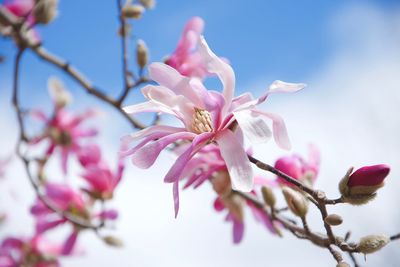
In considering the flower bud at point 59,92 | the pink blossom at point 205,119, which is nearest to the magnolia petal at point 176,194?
the pink blossom at point 205,119

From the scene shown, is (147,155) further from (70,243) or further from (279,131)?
(70,243)

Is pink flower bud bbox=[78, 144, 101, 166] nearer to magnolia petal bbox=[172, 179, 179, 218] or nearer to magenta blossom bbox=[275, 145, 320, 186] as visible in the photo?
magenta blossom bbox=[275, 145, 320, 186]

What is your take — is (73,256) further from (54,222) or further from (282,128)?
(282,128)

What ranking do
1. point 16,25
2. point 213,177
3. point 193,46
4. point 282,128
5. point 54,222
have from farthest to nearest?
point 54,222, point 16,25, point 193,46, point 213,177, point 282,128

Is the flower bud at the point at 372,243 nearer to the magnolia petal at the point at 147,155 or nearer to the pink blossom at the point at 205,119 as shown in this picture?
the pink blossom at the point at 205,119

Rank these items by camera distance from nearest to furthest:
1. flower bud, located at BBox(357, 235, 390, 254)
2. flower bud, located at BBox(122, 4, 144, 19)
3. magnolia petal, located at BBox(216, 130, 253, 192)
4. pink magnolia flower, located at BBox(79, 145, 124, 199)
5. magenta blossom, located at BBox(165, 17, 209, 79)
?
magnolia petal, located at BBox(216, 130, 253, 192) → flower bud, located at BBox(357, 235, 390, 254) → magenta blossom, located at BBox(165, 17, 209, 79) → flower bud, located at BBox(122, 4, 144, 19) → pink magnolia flower, located at BBox(79, 145, 124, 199)

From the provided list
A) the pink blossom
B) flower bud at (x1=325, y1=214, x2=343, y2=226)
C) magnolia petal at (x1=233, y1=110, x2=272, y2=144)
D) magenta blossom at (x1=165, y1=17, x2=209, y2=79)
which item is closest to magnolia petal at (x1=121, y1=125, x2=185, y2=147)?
the pink blossom

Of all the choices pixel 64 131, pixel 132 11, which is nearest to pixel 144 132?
pixel 132 11

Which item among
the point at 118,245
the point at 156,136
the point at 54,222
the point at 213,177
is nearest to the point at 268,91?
the point at 156,136
